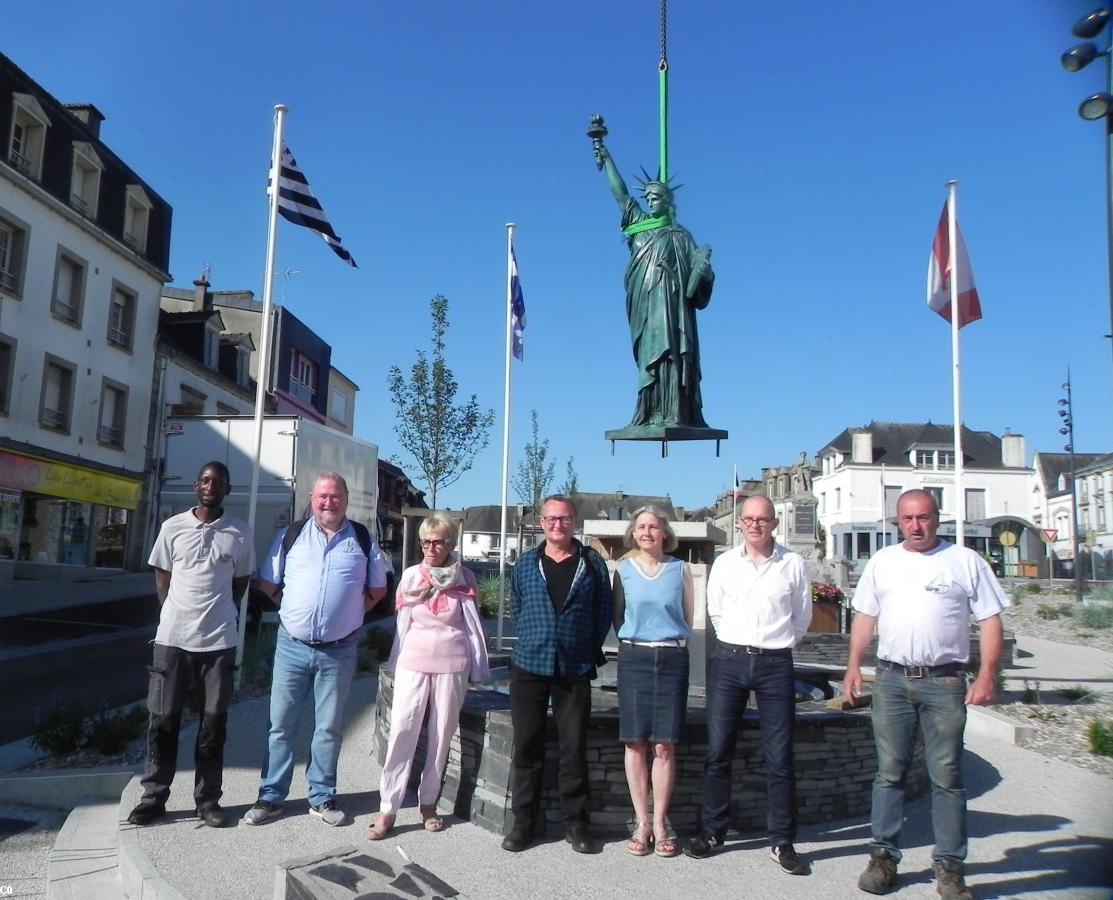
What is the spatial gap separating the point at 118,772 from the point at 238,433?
38.8 ft

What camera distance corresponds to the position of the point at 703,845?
4.26 metres

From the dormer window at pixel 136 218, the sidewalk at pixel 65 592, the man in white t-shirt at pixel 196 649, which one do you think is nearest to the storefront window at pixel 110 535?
the sidewalk at pixel 65 592

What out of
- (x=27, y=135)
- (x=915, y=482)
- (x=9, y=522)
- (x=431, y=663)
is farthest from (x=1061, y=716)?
(x=915, y=482)

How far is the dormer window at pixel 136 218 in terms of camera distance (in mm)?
26078

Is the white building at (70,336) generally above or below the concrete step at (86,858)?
above

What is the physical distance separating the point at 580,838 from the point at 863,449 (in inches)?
2145

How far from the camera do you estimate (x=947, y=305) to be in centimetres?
1034

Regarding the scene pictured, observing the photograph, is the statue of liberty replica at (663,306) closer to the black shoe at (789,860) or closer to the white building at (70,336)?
the black shoe at (789,860)

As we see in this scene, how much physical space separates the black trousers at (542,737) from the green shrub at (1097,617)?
17475mm

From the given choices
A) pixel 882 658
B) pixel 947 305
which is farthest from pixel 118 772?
pixel 947 305

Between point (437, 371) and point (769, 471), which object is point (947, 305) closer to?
point (437, 371)

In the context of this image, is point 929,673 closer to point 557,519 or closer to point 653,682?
point 653,682

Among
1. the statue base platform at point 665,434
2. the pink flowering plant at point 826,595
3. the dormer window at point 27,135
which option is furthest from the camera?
the dormer window at point 27,135

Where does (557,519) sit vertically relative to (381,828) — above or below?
above
